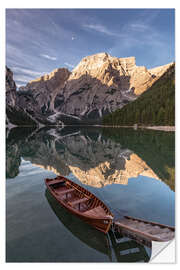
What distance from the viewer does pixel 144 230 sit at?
8.09 metres

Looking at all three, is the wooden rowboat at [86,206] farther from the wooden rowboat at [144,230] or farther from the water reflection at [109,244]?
the wooden rowboat at [144,230]

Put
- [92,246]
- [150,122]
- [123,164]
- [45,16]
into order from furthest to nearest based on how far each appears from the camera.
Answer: [150,122]
[123,164]
[45,16]
[92,246]

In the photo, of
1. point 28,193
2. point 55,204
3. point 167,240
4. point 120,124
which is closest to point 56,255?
point 167,240

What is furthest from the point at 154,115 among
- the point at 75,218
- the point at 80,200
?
the point at 75,218

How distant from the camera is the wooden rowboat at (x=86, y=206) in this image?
9.23m

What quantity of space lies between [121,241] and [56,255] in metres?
3.39

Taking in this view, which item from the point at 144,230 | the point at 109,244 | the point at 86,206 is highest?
the point at 144,230

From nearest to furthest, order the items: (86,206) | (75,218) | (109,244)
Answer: (109,244), (75,218), (86,206)

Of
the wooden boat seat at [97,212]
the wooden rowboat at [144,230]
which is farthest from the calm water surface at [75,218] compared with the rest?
the wooden boat seat at [97,212]

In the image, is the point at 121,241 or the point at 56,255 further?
the point at 121,241

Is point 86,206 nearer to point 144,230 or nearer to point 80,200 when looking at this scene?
point 80,200

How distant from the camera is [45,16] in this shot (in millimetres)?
10992

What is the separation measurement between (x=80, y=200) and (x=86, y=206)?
608 millimetres
